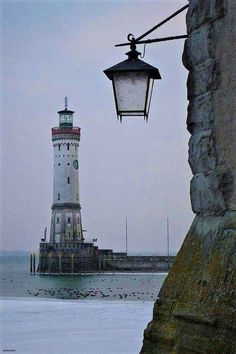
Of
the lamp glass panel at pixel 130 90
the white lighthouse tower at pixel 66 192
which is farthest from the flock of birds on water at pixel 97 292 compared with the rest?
the lamp glass panel at pixel 130 90

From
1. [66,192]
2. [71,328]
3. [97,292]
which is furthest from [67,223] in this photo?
[71,328]

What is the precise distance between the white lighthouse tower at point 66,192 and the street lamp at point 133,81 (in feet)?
249

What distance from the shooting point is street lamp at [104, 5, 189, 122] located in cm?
464

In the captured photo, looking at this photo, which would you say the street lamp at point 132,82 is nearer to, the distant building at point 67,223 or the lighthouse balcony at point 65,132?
the distant building at point 67,223

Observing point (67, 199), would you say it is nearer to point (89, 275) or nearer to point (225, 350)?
point (89, 275)

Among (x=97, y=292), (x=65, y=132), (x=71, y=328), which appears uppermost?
(x=65, y=132)

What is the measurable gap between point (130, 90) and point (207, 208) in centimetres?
121

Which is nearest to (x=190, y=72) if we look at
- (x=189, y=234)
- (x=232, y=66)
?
(x=232, y=66)

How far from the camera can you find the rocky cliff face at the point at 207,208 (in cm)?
350

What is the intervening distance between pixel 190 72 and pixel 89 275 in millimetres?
82059

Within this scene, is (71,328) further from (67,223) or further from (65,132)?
(65,132)

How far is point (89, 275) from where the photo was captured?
85.1 metres

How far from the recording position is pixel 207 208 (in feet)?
Answer: 12.6

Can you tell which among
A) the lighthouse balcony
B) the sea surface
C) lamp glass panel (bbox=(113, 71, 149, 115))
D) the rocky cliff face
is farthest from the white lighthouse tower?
the rocky cliff face
